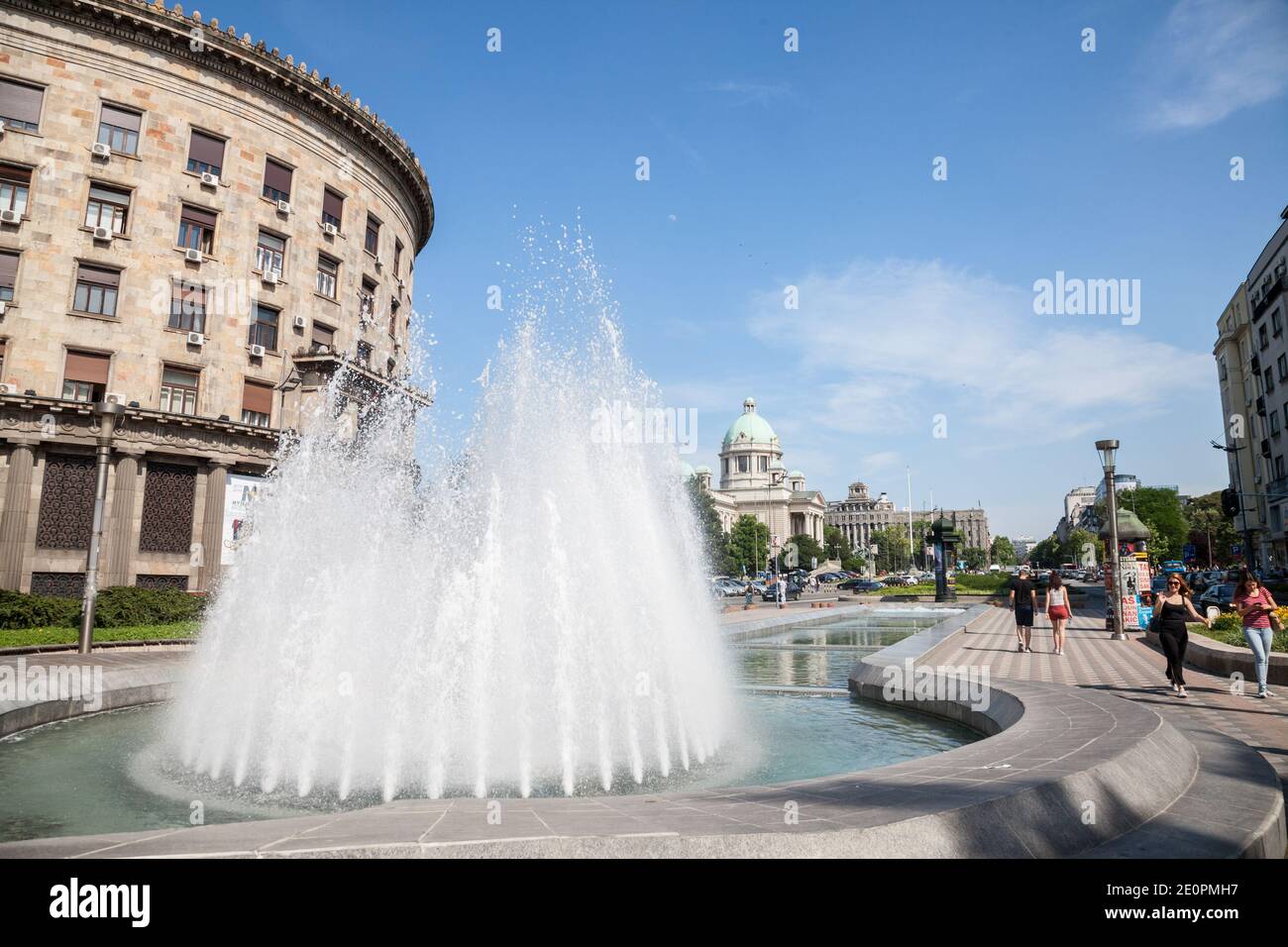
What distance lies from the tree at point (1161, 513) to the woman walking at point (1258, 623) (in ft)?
291

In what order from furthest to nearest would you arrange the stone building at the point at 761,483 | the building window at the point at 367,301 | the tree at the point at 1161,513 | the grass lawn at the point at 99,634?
the stone building at the point at 761,483 → the tree at the point at 1161,513 → the building window at the point at 367,301 → the grass lawn at the point at 99,634

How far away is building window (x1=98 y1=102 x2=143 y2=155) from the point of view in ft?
80.6

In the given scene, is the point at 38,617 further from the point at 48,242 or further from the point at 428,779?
the point at 428,779

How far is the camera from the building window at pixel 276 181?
2789 cm

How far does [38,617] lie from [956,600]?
42046mm

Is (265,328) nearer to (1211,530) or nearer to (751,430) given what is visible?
(1211,530)

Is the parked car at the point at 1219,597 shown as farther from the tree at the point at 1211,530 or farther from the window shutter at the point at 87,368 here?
the tree at the point at 1211,530

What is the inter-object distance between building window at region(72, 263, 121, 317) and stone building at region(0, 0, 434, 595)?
0.06m

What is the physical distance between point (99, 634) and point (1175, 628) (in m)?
21.1

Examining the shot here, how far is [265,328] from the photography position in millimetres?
27625

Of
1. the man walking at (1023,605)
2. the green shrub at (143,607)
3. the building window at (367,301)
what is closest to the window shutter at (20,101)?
the building window at (367,301)

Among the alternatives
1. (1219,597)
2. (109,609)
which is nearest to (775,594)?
(1219,597)

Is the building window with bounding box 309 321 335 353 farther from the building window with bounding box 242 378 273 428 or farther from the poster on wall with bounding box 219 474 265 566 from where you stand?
the poster on wall with bounding box 219 474 265 566
